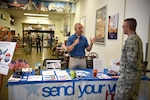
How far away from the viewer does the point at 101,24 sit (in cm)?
512

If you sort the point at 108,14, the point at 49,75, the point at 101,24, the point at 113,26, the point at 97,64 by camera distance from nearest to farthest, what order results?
the point at 49,75 → the point at 97,64 → the point at 113,26 → the point at 108,14 → the point at 101,24

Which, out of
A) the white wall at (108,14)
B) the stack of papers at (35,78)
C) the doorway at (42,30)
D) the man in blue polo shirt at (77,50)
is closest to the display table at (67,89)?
the stack of papers at (35,78)

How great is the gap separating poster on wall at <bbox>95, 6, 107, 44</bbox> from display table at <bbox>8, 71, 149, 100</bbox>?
2.60 metres

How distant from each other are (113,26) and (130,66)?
7.85 ft

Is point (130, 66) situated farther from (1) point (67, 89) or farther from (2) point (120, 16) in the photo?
(2) point (120, 16)

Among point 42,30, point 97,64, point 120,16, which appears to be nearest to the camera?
point 97,64

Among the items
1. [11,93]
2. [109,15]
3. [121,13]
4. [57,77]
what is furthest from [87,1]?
[11,93]

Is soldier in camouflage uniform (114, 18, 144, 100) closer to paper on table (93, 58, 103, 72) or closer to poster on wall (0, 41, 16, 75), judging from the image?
paper on table (93, 58, 103, 72)

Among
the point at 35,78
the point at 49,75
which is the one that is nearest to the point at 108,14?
the point at 49,75

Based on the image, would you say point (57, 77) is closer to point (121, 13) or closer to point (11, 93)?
point (11, 93)

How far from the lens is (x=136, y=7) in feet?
11.3

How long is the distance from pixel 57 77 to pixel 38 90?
35cm

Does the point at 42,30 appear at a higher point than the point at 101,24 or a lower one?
higher

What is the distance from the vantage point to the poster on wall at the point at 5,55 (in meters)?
2.53
